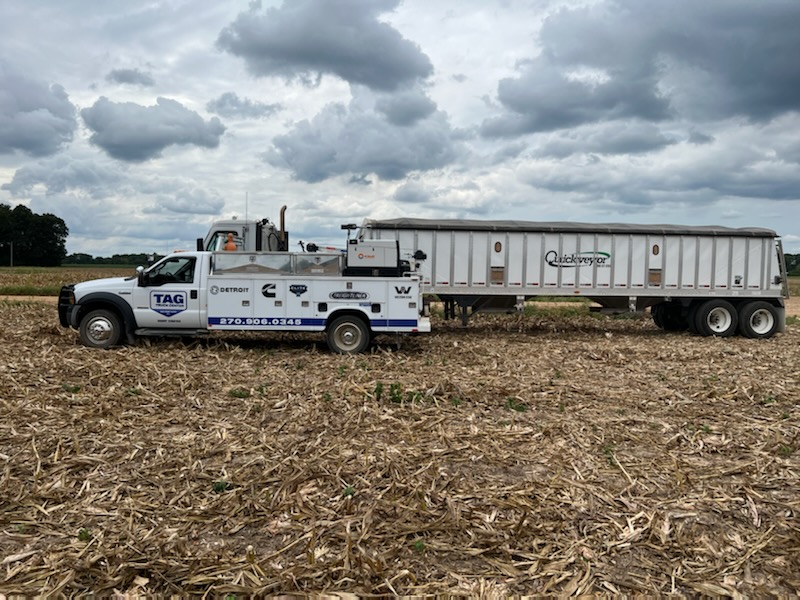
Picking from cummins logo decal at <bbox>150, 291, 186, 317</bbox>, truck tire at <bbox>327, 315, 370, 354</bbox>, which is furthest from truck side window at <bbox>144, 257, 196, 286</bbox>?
truck tire at <bbox>327, 315, 370, 354</bbox>

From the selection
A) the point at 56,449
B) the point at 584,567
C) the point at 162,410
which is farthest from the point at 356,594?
the point at 162,410

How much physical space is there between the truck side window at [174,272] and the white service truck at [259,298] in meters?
0.02

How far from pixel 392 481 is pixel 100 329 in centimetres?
936

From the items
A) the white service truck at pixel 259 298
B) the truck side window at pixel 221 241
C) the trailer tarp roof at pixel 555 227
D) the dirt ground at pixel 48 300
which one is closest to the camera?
the white service truck at pixel 259 298

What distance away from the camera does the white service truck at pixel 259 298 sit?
40.6 ft

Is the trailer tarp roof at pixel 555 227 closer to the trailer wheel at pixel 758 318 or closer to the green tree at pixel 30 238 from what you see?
the trailer wheel at pixel 758 318

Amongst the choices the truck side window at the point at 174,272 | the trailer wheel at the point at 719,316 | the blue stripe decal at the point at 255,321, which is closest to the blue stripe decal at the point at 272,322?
the blue stripe decal at the point at 255,321

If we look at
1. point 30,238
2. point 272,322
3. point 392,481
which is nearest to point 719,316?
point 272,322

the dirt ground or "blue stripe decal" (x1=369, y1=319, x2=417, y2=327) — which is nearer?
"blue stripe decal" (x1=369, y1=319, x2=417, y2=327)

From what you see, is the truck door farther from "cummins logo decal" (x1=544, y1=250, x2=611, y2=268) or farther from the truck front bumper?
"cummins logo decal" (x1=544, y1=250, x2=611, y2=268)

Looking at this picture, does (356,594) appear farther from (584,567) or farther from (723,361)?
(723,361)

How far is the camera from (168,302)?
1253 centimetres

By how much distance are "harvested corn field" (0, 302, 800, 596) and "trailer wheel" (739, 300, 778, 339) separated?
21.7ft

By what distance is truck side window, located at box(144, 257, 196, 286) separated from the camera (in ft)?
41.3
